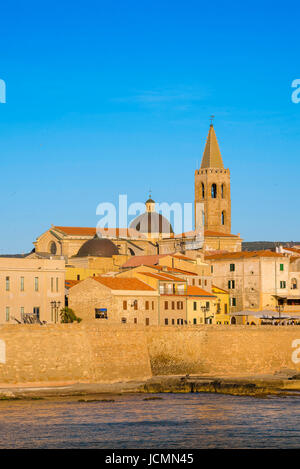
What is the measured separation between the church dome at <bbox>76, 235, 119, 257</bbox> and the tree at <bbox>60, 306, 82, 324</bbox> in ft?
97.9

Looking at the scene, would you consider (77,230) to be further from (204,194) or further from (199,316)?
(199,316)

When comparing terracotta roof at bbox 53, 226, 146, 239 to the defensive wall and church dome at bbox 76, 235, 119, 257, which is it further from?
the defensive wall

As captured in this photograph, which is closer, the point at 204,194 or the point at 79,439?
the point at 79,439

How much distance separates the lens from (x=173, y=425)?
40.6m

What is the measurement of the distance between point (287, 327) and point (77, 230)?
156 ft

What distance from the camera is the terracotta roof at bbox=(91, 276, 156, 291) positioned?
63750 mm

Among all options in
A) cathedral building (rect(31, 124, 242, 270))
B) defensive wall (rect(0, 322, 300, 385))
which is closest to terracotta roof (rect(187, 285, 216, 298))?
defensive wall (rect(0, 322, 300, 385))

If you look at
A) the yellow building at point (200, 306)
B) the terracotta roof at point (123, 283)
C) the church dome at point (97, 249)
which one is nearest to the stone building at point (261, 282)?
the yellow building at point (200, 306)

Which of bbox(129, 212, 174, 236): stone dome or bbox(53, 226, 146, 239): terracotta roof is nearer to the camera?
bbox(53, 226, 146, 239): terracotta roof

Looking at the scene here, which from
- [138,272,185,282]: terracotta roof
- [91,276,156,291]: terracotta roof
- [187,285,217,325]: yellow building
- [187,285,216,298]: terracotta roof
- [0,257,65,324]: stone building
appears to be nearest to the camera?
[0,257,65,324]: stone building

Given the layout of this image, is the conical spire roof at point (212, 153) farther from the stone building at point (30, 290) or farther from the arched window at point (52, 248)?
the stone building at point (30, 290)

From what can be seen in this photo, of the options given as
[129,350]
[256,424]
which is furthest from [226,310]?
[256,424]

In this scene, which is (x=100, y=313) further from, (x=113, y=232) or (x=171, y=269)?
(x=113, y=232)
